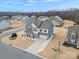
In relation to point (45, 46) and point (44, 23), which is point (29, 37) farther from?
point (45, 46)

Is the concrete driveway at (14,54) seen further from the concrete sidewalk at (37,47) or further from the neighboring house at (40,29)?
the neighboring house at (40,29)

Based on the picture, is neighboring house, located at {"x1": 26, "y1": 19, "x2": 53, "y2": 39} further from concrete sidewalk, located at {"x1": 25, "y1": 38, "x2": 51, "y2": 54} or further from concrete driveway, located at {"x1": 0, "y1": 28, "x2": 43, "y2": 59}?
concrete driveway, located at {"x1": 0, "y1": 28, "x2": 43, "y2": 59}

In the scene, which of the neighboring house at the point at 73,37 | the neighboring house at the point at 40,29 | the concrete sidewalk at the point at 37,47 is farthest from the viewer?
the neighboring house at the point at 40,29

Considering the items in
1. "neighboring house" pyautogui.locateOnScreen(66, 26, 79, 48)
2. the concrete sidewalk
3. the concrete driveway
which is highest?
"neighboring house" pyautogui.locateOnScreen(66, 26, 79, 48)

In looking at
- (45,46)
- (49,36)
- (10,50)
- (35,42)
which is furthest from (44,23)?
(10,50)

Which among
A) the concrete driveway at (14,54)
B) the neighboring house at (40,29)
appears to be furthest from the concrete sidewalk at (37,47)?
the neighboring house at (40,29)

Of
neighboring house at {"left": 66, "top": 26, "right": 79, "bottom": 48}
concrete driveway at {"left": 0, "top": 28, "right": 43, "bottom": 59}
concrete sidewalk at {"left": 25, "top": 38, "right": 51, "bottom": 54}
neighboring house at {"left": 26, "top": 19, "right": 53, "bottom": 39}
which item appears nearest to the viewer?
concrete driveway at {"left": 0, "top": 28, "right": 43, "bottom": 59}

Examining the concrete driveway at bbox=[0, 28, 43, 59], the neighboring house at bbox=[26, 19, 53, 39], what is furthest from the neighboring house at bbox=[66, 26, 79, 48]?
the concrete driveway at bbox=[0, 28, 43, 59]

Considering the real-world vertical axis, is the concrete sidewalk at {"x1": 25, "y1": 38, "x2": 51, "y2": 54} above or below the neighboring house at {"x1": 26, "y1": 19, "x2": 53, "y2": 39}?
below
